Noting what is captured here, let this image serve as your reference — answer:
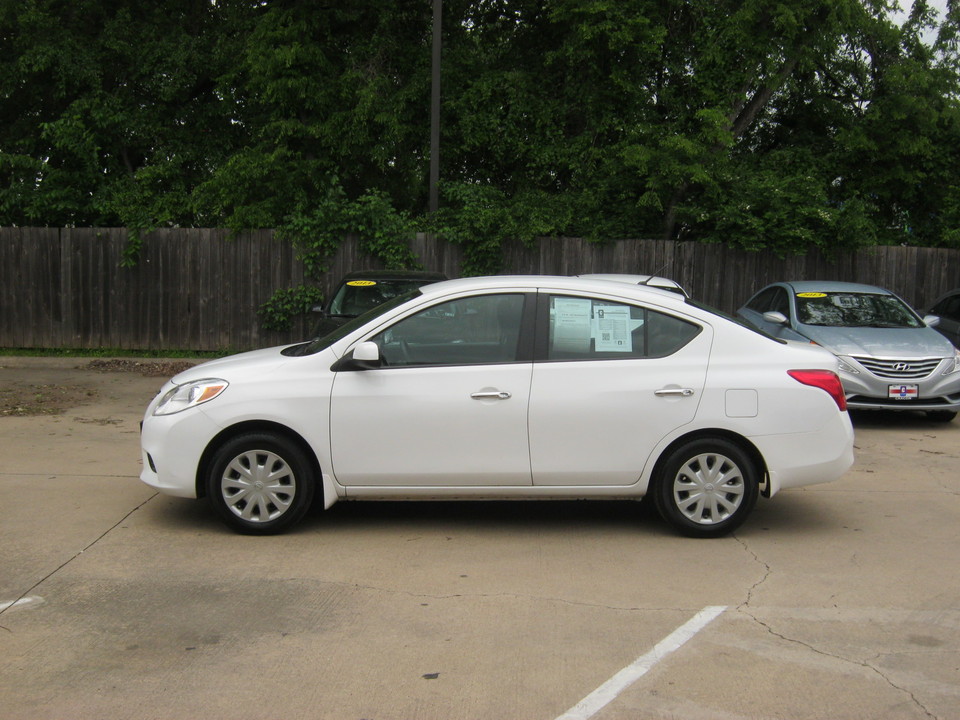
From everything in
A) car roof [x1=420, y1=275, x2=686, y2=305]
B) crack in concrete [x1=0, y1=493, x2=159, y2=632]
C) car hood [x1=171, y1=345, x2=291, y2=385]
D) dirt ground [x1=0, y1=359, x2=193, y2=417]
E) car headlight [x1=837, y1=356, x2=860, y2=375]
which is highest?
car roof [x1=420, y1=275, x2=686, y2=305]

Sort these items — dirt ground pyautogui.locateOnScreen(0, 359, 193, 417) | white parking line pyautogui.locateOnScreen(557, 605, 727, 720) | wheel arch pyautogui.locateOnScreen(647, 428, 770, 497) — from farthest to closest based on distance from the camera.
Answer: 1. dirt ground pyautogui.locateOnScreen(0, 359, 193, 417)
2. wheel arch pyautogui.locateOnScreen(647, 428, 770, 497)
3. white parking line pyautogui.locateOnScreen(557, 605, 727, 720)

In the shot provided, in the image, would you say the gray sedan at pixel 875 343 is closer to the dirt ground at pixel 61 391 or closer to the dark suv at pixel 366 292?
the dark suv at pixel 366 292

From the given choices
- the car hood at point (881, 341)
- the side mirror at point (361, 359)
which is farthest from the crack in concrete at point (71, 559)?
the car hood at point (881, 341)

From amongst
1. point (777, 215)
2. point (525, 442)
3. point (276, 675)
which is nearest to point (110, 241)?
point (777, 215)

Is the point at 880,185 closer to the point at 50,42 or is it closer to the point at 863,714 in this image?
the point at 50,42

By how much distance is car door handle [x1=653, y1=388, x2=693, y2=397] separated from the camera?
650cm

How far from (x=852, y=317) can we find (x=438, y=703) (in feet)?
31.5

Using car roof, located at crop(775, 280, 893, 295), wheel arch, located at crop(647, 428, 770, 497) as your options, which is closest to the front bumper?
car roof, located at crop(775, 280, 893, 295)

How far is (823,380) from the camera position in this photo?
6.64 meters

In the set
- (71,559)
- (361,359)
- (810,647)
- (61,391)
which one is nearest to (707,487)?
(810,647)

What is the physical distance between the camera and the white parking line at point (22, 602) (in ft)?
17.2

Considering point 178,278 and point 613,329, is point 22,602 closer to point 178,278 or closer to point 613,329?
point 613,329

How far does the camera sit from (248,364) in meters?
6.68

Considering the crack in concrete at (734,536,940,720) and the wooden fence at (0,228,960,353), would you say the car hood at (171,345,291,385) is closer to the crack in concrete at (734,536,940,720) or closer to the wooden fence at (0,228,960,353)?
the crack in concrete at (734,536,940,720)
